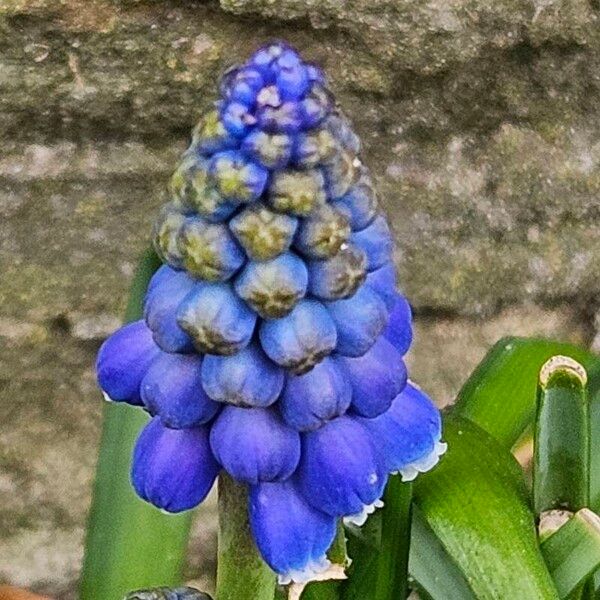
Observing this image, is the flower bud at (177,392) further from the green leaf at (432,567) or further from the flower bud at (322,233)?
the green leaf at (432,567)

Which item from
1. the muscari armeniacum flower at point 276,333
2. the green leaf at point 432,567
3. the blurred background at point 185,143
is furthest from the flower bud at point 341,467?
the blurred background at point 185,143

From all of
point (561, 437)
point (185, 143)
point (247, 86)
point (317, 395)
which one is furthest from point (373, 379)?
point (185, 143)

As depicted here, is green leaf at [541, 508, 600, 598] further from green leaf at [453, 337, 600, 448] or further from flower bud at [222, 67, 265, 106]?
flower bud at [222, 67, 265, 106]

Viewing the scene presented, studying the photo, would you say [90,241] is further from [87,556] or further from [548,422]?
[548,422]

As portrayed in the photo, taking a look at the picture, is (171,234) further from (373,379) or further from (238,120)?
(373,379)

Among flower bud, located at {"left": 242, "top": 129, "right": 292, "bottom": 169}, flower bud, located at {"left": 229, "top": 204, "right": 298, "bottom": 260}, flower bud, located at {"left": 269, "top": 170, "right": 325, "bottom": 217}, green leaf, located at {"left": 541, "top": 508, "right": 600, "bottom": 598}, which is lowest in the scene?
green leaf, located at {"left": 541, "top": 508, "right": 600, "bottom": 598}

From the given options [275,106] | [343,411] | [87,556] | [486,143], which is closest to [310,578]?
[343,411]

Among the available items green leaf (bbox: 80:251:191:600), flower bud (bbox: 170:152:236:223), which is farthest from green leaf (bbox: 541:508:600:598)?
flower bud (bbox: 170:152:236:223)
